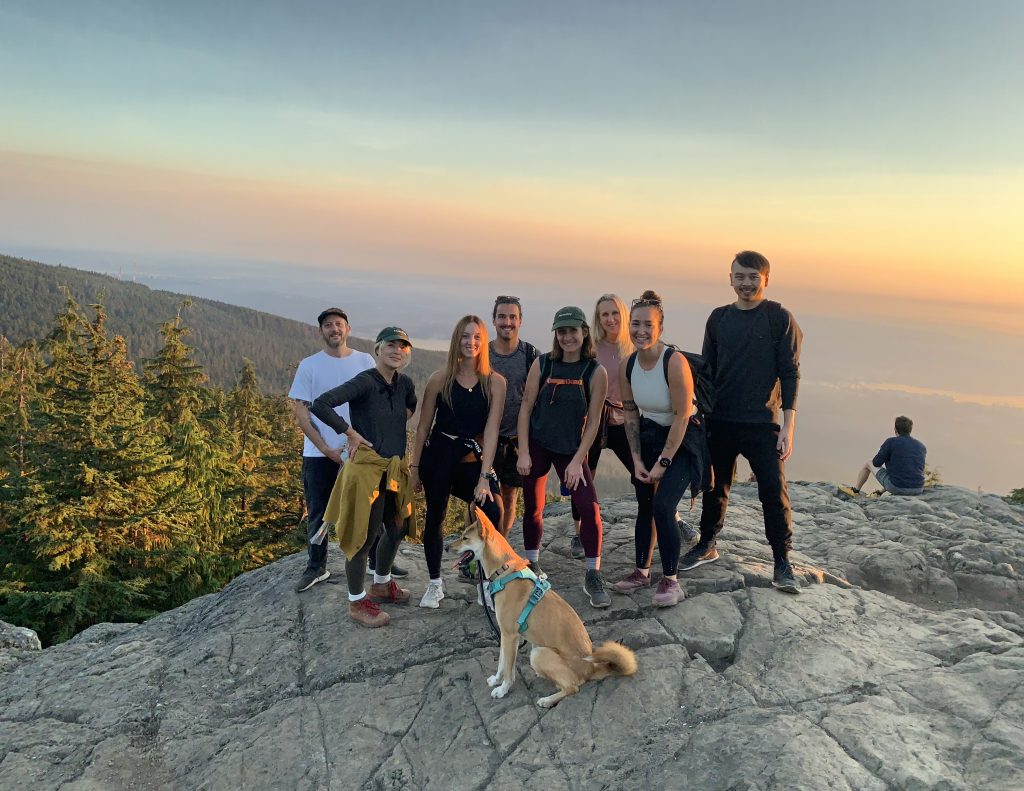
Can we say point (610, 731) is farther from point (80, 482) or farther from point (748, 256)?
point (80, 482)

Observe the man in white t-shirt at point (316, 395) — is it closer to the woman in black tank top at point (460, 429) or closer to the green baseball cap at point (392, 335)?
the green baseball cap at point (392, 335)

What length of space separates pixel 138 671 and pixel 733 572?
6930 millimetres

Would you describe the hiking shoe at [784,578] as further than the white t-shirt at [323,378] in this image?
No

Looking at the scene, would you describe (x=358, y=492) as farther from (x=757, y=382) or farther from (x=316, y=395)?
(x=757, y=382)

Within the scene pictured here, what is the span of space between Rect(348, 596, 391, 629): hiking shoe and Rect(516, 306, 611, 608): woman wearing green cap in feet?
5.97

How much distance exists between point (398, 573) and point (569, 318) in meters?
4.26

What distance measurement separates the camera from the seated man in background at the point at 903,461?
12094 mm

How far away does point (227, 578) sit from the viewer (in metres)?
22.6

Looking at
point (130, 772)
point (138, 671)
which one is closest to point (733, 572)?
point (130, 772)

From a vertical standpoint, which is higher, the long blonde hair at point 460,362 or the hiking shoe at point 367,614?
the long blonde hair at point 460,362

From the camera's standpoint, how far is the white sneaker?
6.49m

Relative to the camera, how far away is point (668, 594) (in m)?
5.88

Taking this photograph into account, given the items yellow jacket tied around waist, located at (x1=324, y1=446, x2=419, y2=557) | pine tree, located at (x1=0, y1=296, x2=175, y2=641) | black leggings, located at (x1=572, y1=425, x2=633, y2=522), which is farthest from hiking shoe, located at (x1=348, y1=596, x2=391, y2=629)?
pine tree, located at (x1=0, y1=296, x2=175, y2=641)

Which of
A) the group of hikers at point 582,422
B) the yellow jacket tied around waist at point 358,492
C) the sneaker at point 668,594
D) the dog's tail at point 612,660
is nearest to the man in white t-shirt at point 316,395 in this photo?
the group of hikers at point 582,422
